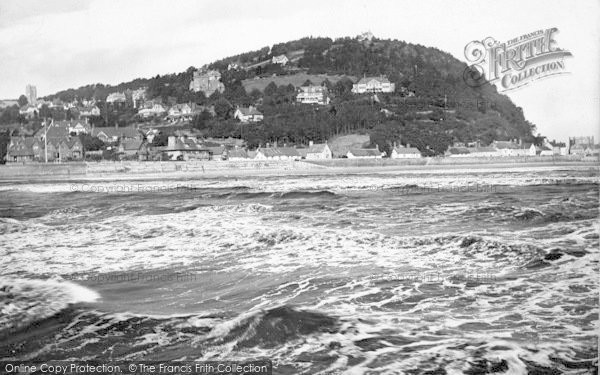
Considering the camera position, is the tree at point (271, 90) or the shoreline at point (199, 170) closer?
the shoreline at point (199, 170)

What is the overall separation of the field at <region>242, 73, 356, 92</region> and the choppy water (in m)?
94.5

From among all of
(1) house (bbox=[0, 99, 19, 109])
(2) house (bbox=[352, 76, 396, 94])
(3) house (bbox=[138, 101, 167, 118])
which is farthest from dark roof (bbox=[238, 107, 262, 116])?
(1) house (bbox=[0, 99, 19, 109])

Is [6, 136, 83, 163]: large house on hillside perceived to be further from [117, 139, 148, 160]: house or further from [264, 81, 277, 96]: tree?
[264, 81, 277, 96]: tree

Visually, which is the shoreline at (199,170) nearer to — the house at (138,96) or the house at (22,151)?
the house at (22,151)

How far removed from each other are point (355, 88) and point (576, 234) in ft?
287

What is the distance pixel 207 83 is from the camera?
366 ft

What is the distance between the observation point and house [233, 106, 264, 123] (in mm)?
77975

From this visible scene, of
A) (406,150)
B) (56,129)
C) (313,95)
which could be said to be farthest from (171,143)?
(313,95)

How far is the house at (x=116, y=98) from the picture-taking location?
109175mm

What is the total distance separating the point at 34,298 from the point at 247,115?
7586 cm

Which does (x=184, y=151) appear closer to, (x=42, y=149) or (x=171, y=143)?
(x=171, y=143)

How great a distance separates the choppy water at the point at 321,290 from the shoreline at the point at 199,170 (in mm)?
20100

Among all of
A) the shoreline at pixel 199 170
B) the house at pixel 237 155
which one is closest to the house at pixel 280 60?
the house at pixel 237 155

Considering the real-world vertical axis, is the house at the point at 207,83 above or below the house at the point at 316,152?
above
